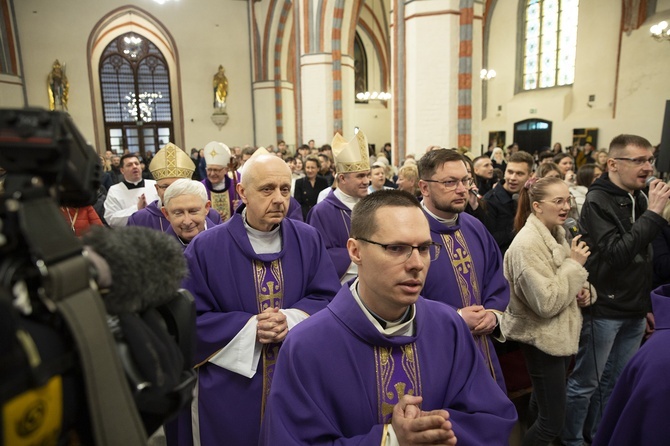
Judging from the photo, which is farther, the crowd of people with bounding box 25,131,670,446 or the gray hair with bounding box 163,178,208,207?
the gray hair with bounding box 163,178,208,207

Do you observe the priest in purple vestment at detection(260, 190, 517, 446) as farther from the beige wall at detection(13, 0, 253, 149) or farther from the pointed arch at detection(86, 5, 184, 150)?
the pointed arch at detection(86, 5, 184, 150)

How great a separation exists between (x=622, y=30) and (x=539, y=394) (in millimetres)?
14630

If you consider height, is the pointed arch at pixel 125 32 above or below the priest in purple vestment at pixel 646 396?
above

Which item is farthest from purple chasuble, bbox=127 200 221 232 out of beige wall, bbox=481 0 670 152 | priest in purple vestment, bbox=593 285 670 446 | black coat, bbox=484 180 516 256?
beige wall, bbox=481 0 670 152

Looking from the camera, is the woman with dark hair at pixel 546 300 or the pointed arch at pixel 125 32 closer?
the woman with dark hair at pixel 546 300

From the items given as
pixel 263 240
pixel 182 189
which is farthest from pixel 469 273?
pixel 182 189

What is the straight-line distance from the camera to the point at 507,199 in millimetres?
4176

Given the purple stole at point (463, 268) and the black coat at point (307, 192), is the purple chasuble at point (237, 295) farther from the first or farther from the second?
the black coat at point (307, 192)

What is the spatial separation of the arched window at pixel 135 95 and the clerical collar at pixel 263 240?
61.1ft

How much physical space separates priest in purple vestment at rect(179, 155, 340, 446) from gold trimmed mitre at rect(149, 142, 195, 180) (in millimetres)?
2086

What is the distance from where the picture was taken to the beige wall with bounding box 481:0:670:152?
1328 centimetres

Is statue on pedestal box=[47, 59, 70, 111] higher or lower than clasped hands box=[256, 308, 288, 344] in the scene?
higher

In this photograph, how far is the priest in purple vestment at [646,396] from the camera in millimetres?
1565

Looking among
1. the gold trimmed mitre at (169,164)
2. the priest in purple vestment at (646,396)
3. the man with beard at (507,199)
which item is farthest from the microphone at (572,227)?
the gold trimmed mitre at (169,164)
